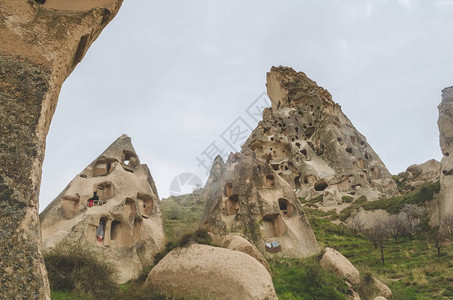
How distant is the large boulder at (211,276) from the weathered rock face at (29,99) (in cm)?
483

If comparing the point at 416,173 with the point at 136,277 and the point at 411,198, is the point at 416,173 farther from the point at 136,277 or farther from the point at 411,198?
the point at 136,277

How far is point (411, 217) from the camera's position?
20.9m

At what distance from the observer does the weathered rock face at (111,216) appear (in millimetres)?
11023

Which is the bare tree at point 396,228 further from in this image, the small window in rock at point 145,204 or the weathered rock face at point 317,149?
the small window in rock at point 145,204

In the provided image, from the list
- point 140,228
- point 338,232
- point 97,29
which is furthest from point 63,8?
point 338,232

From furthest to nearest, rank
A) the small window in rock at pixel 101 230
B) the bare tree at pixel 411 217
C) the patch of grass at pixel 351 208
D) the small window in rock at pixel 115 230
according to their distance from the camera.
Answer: the patch of grass at pixel 351 208, the bare tree at pixel 411 217, the small window in rock at pixel 115 230, the small window in rock at pixel 101 230

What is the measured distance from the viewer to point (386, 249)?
17.6 metres

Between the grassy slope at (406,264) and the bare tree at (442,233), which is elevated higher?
the bare tree at (442,233)

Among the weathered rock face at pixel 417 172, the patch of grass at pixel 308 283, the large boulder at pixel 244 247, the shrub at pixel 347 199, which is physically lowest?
the patch of grass at pixel 308 283

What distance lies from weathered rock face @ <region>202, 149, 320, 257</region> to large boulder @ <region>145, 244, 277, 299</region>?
5045 millimetres

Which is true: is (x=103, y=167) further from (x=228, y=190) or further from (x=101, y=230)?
(x=228, y=190)

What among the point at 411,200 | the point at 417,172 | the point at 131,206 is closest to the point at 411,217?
the point at 411,200

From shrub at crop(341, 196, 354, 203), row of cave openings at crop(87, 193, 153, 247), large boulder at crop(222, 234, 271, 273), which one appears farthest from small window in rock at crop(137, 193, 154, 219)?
shrub at crop(341, 196, 354, 203)

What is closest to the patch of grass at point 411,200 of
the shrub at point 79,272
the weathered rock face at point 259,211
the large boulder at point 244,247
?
the weathered rock face at point 259,211
